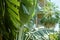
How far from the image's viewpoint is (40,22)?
5.87 feet

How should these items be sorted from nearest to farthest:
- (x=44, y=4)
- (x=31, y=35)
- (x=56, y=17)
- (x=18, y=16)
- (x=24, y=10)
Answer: (x=24, y=10), (x=18, y=16), (x=31, y=35), (x=56, y=17), (x=44, y=4)

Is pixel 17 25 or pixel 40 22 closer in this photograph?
pixel 17 25

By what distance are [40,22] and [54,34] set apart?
28 cm

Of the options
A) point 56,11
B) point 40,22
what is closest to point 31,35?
point 40,22

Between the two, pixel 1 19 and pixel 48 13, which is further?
pixel 48 13

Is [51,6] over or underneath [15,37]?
over

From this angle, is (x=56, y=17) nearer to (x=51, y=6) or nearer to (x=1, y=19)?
(x=51, y=6)

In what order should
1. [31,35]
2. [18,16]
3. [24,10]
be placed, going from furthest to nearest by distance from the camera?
[31,35] < [18,16] < [24,10]

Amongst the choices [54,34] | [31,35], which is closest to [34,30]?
[31,35]

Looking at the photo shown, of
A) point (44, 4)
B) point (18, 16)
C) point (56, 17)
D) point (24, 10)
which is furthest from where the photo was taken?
point (44, 4)

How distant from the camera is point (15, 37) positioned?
1.41m

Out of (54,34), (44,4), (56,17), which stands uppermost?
(44,4)

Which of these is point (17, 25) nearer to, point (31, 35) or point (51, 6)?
point (31, 35)

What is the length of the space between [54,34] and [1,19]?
1.92ft
